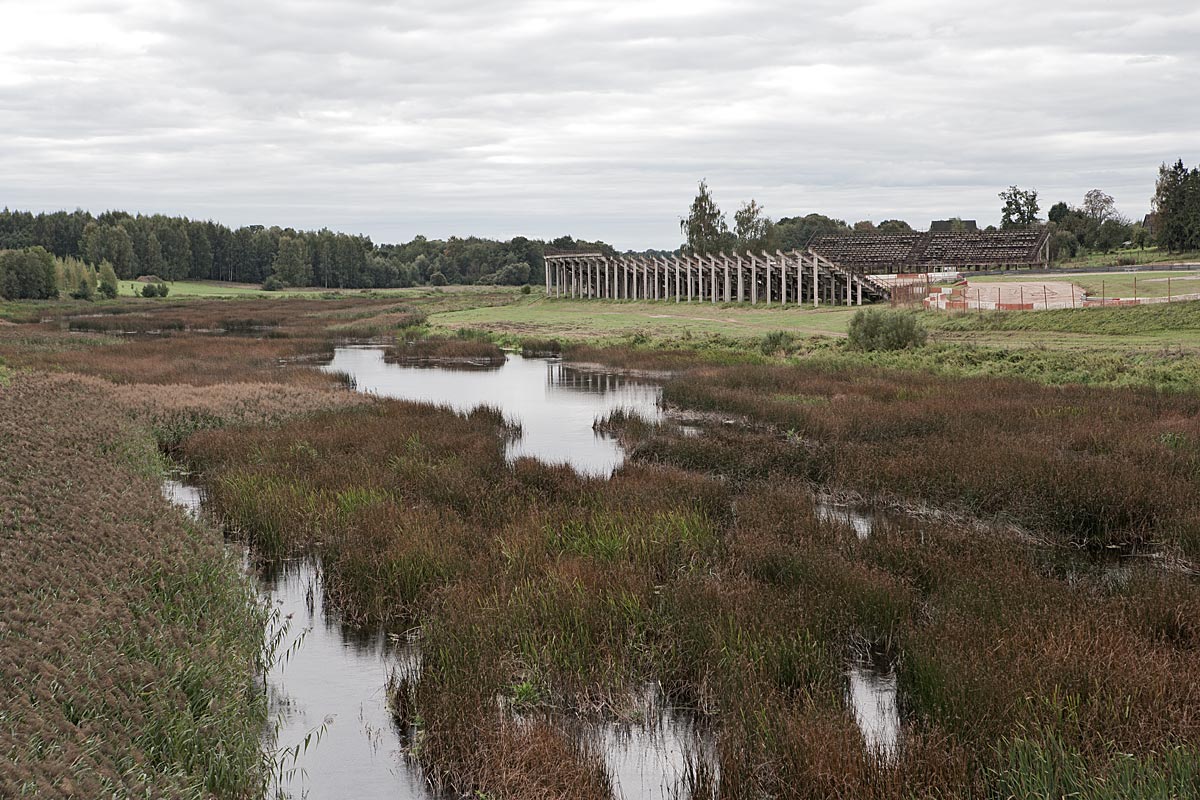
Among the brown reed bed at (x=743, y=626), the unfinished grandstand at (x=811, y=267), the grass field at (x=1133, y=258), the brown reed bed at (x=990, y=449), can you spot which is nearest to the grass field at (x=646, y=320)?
the unfinished grandstand at (x=811, y=267)

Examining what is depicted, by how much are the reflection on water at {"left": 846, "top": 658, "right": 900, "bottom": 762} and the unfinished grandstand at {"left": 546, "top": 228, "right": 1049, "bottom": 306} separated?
149ft

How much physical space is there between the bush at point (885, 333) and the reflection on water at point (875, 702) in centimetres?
2478

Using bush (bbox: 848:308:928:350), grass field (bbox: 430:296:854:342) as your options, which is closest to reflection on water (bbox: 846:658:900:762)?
bush (bbox: 848:308:928:350)

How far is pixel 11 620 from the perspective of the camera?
679cm

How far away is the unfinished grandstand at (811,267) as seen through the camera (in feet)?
186

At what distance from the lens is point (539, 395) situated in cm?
2784

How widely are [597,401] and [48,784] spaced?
21868 mm

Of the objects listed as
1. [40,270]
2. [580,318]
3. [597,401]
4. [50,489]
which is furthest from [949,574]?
[40,270]

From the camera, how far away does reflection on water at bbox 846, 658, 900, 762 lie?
6977 mm

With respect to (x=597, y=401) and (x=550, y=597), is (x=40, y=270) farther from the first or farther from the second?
(x=550, y=597)

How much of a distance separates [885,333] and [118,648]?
92.9ft

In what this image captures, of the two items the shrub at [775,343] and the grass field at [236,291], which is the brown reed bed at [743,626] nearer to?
the shrub at [775,343]

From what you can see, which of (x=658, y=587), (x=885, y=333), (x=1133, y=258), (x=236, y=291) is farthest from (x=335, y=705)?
(x=236, y=291)

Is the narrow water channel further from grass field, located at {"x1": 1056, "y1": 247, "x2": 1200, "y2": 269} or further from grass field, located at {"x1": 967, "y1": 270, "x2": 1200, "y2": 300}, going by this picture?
grass field, located at {"x1": 1056, "y1": 247, "x2": 1200, "y2": 269}
